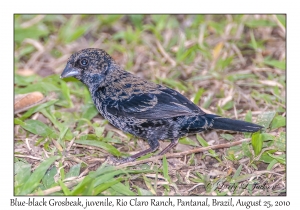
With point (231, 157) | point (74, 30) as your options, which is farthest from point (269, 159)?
point (74, 30)

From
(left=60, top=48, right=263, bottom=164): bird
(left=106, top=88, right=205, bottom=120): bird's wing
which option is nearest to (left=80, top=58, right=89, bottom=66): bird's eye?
(left=60, top=48, right=263, bottom=164): bird

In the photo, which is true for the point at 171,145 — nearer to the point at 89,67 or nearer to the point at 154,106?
the point at 154,106

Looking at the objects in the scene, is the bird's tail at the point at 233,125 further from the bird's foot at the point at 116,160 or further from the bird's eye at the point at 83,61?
the bird's eye at the point at 83,61

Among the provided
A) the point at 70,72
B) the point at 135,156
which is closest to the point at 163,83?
the point at 70,72

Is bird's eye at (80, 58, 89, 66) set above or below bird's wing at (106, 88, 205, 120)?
above

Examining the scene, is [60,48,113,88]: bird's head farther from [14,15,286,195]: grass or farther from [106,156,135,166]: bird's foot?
[106,156,135,166]: bird's foot
